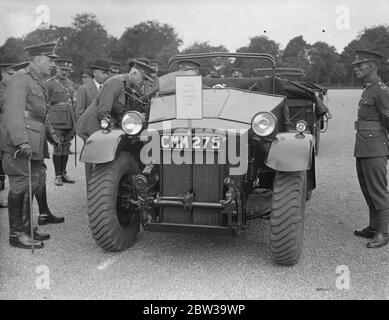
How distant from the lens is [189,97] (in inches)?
150

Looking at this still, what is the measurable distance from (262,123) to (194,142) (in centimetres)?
62

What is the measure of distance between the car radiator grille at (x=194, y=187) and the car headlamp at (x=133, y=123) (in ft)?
1.44

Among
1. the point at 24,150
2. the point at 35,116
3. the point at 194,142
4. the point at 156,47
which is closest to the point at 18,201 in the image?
the point at 24,150

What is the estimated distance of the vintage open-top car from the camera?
391 cm

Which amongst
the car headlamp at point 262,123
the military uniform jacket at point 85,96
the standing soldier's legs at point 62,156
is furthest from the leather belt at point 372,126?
the standing soldier's legs at point 62,156

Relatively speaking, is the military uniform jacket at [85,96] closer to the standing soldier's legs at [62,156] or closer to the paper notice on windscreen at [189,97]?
the standing soldier's legs at [62,156]

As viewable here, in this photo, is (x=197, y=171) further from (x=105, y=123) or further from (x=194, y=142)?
(x=105, y=123)

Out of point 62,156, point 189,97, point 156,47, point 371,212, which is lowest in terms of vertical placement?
point 371,212

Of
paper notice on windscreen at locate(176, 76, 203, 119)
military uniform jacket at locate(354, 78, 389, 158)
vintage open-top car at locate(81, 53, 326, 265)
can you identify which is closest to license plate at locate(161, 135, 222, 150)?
vintage open-top car at locate(81, 53, 326, 265)

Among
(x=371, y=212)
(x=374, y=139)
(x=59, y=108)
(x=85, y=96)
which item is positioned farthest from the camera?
(x=59, y=108)

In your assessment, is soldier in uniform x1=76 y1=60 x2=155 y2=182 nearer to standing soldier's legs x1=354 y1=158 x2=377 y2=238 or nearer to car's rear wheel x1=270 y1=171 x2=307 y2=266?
car's rear wheel x1=270 y1=171 x2=307 y2=266

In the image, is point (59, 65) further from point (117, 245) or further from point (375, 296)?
point (375, 296)

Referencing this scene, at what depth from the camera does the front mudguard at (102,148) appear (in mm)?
4270

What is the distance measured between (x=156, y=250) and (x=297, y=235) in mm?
1369
